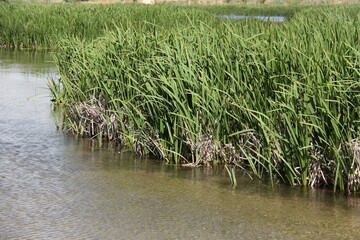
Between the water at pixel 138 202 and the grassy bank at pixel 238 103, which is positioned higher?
the grassy bank at pixel 238 103

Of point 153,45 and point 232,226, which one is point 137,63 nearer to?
point 153,45

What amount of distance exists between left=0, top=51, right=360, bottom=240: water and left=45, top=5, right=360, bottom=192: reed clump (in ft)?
0.73

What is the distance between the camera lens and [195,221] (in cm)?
412

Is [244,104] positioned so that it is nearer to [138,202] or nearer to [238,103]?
[238,103]

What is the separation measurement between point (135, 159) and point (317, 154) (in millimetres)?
1717

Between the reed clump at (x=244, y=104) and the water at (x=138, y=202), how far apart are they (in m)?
0.22

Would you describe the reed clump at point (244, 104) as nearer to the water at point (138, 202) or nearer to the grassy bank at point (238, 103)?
the grassy bank at point (238, 103)

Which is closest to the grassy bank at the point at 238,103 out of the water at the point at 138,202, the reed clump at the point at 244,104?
the reed clump at the point at 244,104

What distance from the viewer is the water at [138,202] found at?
3941mm

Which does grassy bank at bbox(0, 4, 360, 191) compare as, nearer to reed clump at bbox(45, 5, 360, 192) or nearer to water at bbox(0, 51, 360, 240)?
reed clump at bbox(45, 5, 360, 192)

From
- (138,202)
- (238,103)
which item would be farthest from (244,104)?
(138,202)

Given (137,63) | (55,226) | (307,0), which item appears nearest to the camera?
(55,226)

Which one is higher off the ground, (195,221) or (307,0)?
(307,0)

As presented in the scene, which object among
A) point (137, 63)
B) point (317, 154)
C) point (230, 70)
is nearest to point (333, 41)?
point (230, 70)
